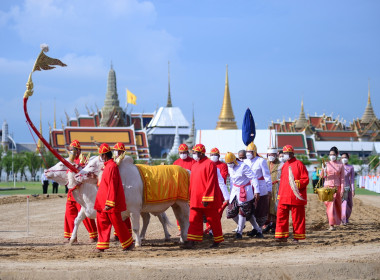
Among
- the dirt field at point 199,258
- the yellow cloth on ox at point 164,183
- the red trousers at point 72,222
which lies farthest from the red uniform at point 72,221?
the yellow cloth on ox at point 164,183

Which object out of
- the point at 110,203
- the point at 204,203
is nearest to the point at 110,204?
the point at 110,203

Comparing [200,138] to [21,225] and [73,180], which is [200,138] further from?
[73,180]

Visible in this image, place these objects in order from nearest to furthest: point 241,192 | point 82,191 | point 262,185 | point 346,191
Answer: point 82,191, point 241,192, point 262,185, point 346,191

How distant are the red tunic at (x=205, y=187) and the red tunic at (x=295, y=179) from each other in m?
1.01

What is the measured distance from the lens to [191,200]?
9211mm

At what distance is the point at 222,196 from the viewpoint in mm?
9508

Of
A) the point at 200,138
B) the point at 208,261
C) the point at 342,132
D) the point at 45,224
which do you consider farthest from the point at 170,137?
the point at 208,261

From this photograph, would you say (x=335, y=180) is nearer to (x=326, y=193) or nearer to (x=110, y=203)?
(x=326, y=193)

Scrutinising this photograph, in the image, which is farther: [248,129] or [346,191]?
[248,129]

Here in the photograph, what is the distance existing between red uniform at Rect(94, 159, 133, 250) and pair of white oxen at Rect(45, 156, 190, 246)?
11.7 inches

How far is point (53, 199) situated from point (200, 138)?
23312 millimetres

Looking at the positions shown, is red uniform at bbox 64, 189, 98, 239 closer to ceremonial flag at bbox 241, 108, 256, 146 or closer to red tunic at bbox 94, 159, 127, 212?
red tunic at bbox 94, 159, 127, 212

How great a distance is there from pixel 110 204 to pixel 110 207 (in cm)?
4

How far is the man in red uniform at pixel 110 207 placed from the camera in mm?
8445
